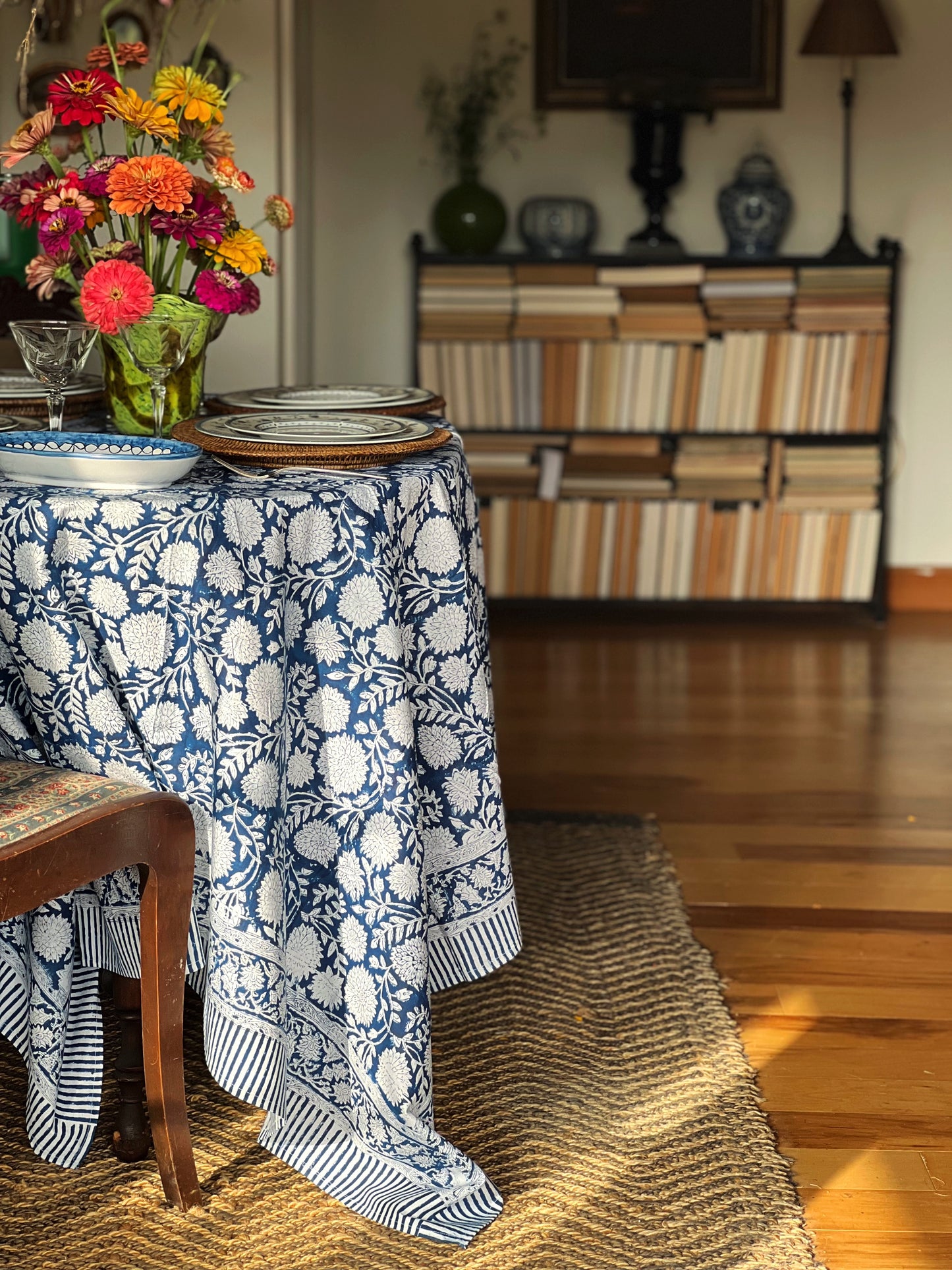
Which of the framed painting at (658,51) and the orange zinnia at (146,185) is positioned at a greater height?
the framed painting at (658,51)

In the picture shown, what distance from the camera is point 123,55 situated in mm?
1650

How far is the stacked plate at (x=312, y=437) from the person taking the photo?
1.49 metres

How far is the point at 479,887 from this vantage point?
1.63m

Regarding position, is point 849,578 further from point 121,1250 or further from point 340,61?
point 121,1250

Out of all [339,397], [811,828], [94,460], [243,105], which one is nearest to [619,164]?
[243,105]

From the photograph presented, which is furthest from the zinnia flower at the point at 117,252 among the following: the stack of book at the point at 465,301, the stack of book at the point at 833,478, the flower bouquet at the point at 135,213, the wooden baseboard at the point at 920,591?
the wooden baseboard at the point at 920,591

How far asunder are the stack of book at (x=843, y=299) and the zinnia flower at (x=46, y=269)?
2.71 metres

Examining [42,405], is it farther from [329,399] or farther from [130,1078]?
[130,1078]

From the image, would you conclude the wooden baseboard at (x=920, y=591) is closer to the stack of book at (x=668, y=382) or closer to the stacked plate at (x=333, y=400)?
the stack of book at (x=668, y=382)

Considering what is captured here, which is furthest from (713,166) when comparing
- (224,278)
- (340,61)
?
(224,278)

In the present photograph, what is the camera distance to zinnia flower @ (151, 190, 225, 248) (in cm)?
155

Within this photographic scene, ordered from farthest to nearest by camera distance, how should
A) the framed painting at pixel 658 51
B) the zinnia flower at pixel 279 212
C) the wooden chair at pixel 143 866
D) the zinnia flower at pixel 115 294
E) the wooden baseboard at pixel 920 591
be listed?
1. the wooden baseboard at pixel 920 591
2. the framed painting at pixel 658 51
3. the zinnia flower at pixel 279 212
4. the zinnia flower at pixel 115 294
5. the wooden chair at pixel 143 866

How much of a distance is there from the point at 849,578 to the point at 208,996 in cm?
299

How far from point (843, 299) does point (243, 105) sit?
176 centimetres
